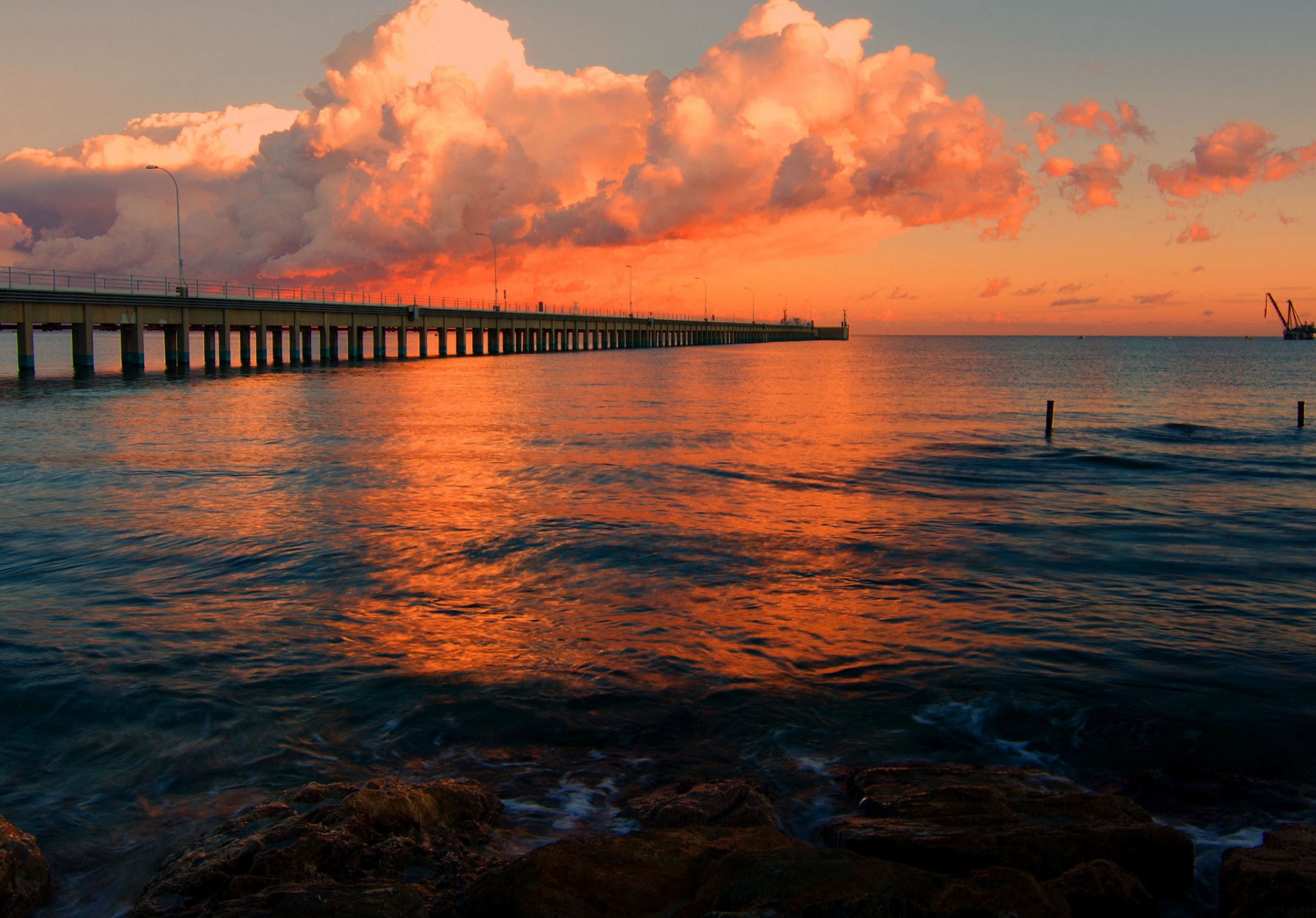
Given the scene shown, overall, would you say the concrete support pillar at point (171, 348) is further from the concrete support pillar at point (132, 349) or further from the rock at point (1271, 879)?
the rock at point (1271, 879)

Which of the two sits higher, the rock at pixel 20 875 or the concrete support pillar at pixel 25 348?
the concrete support pillar at pixel 25 348

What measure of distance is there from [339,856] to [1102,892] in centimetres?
454

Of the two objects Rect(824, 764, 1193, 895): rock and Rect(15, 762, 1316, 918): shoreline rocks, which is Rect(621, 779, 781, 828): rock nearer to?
Rect(15, 762, 1316, 918): shoreline rocks

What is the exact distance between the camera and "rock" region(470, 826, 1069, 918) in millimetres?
4797

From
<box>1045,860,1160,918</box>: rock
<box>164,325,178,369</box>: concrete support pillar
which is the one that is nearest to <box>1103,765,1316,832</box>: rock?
<box>1045,860,1160,918</box>: rock

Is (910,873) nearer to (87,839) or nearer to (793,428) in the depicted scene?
(87,839)

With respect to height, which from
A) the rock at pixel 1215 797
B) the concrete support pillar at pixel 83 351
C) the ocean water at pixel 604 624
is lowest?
the rock at pixel 1215 797

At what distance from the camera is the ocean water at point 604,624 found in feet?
25.8

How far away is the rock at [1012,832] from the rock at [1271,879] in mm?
353

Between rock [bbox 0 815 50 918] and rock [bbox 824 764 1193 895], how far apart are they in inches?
196

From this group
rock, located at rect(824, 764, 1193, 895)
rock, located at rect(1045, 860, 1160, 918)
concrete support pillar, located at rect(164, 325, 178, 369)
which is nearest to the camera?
rock, located at rect(1045, 860, 1160, 918)

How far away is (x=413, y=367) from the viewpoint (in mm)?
84562

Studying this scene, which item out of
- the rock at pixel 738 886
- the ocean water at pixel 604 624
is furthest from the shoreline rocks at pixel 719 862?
the ocean water at pixel 604 624

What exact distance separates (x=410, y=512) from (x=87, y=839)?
12557 mm
